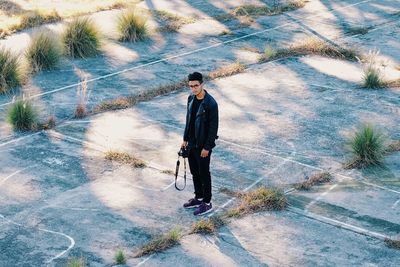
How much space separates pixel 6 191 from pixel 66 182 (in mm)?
822

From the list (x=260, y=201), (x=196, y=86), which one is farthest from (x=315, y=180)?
(x=196, y=86)

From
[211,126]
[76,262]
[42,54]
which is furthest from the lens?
[42,54]

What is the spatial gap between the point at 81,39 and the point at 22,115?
4830mm

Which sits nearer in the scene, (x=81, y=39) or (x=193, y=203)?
(x=193, y=203)

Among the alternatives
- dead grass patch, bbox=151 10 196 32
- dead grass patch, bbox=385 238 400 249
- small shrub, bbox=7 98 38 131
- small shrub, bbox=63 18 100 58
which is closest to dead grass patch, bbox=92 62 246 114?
small shrub, bbox=7 98 38 131

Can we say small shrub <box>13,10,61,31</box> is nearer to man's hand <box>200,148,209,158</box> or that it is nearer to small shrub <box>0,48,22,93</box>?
small shrub <box>0,48,22,93</box>

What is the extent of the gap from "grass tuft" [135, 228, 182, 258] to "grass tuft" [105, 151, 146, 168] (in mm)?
2343

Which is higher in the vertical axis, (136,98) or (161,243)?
(136,98)

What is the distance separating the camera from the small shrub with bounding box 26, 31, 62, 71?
16.0 m

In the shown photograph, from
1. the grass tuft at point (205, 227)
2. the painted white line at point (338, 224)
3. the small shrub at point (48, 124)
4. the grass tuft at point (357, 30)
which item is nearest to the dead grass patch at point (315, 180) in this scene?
the painted white line at point (338, 224)

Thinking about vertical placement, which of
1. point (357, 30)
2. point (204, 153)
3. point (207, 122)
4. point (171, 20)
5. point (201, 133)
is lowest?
point (357, 30)

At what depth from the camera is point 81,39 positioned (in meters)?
17.2

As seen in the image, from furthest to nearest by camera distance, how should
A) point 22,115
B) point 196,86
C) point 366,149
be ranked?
point 22,115 → point 366,149 → point 196,86

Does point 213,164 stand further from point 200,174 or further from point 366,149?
point 366,149
